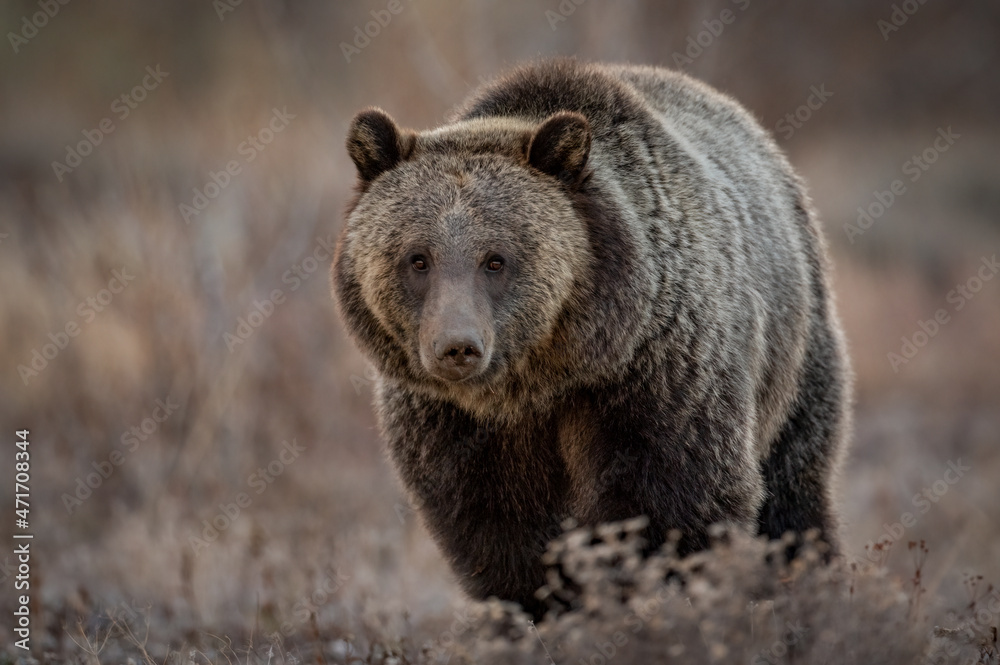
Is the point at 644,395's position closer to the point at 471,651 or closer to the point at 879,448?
the point at 471,651

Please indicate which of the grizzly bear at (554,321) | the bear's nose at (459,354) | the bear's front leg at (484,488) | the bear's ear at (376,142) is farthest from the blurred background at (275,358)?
the bear's nose at (459,354)

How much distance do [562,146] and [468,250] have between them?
623 mm

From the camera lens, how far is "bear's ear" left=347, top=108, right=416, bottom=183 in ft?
15.8

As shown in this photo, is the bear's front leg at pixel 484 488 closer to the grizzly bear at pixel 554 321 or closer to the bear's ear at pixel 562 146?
the grizzly bear at pixel 554 321

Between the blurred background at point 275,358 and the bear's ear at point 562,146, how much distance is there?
103 inches

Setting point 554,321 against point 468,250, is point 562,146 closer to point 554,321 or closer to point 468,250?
point 468,250

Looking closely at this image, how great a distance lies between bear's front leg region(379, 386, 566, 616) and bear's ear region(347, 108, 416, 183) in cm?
105

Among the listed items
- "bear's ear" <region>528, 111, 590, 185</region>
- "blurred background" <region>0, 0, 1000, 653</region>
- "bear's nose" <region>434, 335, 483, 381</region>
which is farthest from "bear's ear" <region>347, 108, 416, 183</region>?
"blurred background" <region>0, 0, 1000, 653</region>

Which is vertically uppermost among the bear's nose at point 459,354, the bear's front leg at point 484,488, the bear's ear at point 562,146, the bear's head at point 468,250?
the bear's ear at point 562,146

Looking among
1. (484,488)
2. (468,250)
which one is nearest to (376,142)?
(468,250)

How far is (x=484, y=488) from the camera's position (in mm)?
4953

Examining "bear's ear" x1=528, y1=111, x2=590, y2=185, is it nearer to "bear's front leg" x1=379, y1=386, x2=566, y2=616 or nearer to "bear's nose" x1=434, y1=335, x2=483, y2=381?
"bear's nose" x1=434, y1=335, x2=483, y2=381

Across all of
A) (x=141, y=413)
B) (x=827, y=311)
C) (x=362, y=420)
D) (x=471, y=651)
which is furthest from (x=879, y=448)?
(x=471, y=651)

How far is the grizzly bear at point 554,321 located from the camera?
181 inches
